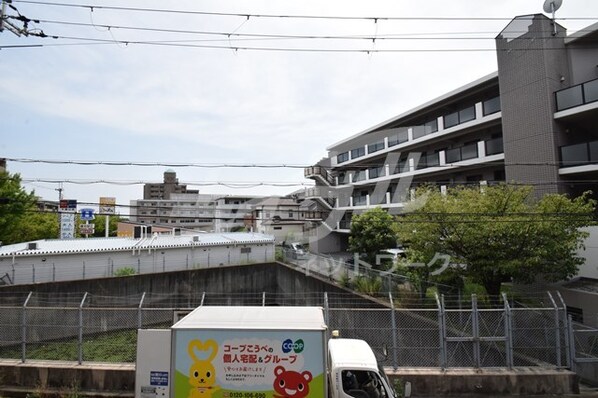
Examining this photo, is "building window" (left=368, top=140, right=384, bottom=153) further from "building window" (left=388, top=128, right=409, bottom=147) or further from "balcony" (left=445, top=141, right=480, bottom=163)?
"balcony" (left=445, top=141, right=480, bottom=163)

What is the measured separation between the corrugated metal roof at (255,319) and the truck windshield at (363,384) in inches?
41.0

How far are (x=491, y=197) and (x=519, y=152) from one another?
753 cm

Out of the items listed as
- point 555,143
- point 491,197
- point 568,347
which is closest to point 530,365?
point 568,347

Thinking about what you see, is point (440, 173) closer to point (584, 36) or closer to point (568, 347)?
point (584, 36)

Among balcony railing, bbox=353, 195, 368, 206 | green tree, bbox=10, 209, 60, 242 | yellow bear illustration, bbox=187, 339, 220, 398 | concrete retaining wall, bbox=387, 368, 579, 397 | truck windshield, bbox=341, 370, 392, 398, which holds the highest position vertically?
balcony railing, bbox=353, 195, 368, 206

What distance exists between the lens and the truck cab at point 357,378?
6043mm

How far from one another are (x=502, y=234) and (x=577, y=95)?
9.09 m

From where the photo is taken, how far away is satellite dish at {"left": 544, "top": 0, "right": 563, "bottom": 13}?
638 inches

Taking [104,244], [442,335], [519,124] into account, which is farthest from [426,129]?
[104,244]

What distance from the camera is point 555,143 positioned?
15820 millimetres

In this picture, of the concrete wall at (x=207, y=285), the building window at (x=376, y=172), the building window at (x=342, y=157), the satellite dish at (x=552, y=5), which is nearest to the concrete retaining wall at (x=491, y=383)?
the concrete wall at (x=207, y=285)

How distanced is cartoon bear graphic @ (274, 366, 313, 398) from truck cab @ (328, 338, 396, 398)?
55cm

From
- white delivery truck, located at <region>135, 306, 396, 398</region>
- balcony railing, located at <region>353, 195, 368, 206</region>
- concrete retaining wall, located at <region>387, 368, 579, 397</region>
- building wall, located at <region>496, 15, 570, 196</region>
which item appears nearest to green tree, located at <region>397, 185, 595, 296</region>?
concrete retaining wall, located at <region>387, 368, 579, 397</region>

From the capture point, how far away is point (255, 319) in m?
6.58
